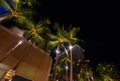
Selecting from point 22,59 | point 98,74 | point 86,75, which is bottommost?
point 22,59

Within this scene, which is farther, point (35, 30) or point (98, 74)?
point (98, 74)

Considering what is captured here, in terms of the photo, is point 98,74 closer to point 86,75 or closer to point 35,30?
point 86,75

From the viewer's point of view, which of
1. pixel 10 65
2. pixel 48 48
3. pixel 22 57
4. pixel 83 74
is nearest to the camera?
pixel 10 65

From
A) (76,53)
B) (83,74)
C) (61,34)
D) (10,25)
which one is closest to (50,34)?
(61,34)

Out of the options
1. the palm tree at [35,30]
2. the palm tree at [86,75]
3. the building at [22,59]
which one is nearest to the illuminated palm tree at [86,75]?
the palm tree at [86,75]

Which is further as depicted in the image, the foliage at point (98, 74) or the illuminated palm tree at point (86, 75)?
the foliage at point (98, 74)

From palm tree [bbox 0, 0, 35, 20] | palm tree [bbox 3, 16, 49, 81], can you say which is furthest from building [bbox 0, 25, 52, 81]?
palm tree [bbox 0, 0, 35, 20]

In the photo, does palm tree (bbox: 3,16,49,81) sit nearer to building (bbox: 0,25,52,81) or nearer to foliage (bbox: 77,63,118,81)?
building (bbox: 0,25,52,81)

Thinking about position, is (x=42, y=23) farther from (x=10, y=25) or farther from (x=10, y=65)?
(x=10, y=65)

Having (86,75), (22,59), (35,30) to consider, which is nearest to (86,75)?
(86,75)

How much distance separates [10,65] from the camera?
41.3 ft

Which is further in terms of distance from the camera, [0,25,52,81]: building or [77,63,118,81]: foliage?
[77,63,118,81]: foliage

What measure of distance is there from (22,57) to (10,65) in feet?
4.98

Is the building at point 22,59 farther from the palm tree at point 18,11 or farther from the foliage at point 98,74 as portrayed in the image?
the foliage at point 98,74
